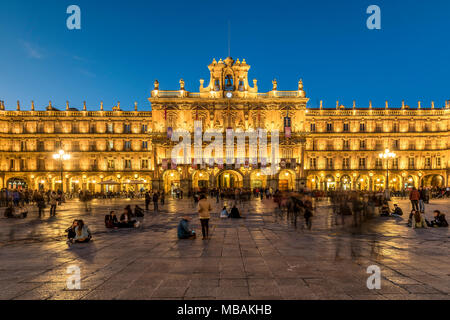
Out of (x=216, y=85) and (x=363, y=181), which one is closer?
(x=216, y=85)

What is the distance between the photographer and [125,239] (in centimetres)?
1110

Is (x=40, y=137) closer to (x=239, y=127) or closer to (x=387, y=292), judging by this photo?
(x=239, y=127)

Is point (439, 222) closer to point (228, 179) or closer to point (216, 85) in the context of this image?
point (228, 179)

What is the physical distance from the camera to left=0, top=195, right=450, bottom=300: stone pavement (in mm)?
5566

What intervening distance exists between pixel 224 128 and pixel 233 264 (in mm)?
41659

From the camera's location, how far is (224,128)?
4844cm

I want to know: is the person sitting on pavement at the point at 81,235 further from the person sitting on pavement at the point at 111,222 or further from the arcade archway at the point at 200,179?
the arcade archway at the point at 200,179

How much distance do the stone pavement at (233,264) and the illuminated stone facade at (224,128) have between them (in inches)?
1421

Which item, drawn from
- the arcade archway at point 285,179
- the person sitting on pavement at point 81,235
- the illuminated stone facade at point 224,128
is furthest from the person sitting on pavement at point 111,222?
the arcade archway at point 285,179

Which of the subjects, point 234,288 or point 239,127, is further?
point 239,127

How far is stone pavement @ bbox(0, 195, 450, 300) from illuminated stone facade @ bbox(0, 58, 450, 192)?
1421 inches

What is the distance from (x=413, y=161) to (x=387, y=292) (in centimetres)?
5346

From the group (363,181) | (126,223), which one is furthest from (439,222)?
(363,181)
